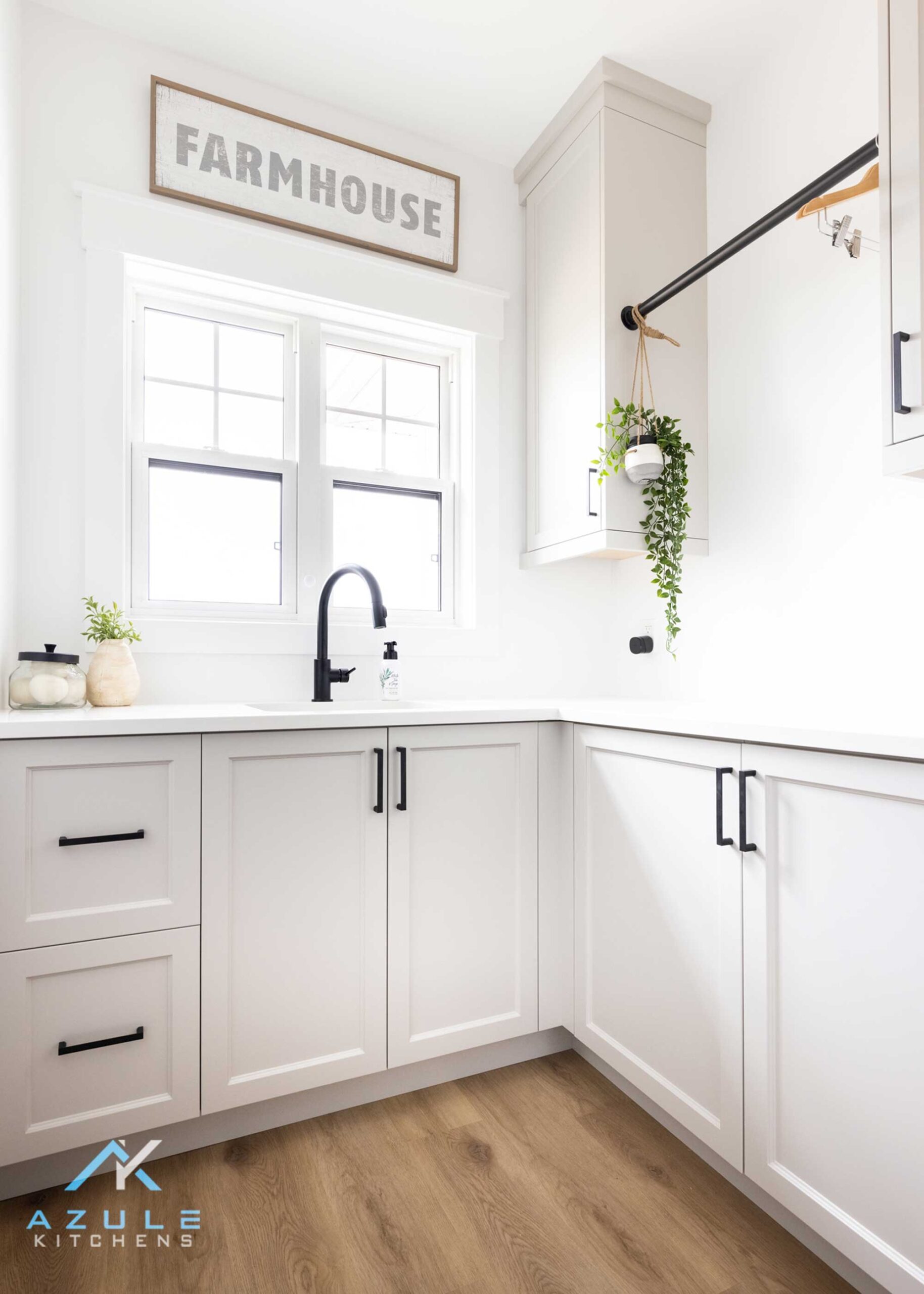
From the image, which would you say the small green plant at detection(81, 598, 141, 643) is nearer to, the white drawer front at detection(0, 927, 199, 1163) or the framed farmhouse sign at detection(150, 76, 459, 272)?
the white drawer front at detection(0, 927, 199, 1163)

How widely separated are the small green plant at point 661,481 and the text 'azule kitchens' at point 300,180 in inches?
38.8

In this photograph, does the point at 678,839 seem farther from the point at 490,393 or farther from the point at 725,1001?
the point at 490,393

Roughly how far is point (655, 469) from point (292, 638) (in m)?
1.19

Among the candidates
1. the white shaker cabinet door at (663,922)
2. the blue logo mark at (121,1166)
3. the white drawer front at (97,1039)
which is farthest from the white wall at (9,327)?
the white shaker cabinet door at (663,922)

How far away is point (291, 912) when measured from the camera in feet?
5.20

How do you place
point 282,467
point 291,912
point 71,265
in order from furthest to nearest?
point 282,467 → point 71,265 → point 291,912

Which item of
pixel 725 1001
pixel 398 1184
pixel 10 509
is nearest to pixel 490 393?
pixel 10 509

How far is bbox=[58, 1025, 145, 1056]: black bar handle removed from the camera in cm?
137

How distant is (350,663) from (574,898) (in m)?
0.98

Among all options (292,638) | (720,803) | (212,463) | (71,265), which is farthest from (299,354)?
(720,803)

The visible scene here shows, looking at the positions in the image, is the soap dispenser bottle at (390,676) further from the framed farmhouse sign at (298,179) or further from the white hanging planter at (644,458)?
the framed farmhouse sign at (298,179)

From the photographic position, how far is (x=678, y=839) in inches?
59.2

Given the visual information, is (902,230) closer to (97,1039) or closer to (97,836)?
(97,836)

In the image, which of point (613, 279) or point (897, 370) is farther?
point (613, 279)
